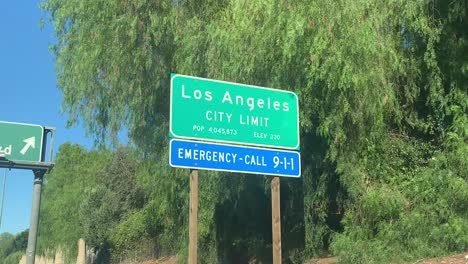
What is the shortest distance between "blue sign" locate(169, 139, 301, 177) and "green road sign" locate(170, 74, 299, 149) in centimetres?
11

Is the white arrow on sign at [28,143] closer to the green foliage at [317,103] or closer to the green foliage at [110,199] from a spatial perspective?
the green foliage at [317,103]

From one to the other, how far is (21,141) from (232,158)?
331 centimetres

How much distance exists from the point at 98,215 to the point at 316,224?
24065 millimetres

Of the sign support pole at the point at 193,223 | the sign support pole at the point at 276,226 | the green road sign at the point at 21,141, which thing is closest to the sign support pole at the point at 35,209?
the green road sign at the point at 21,141

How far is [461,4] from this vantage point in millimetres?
14195

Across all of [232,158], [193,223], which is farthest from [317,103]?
[193,223]

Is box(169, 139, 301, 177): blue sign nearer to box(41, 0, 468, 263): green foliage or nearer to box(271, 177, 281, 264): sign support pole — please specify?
box(271, 177, 281, 264): sign support pole

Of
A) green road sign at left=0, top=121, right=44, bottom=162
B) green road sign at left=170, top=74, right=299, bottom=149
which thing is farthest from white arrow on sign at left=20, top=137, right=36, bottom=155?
green road sign at left=170, top=74, right=299, bottom=149

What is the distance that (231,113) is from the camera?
846cm

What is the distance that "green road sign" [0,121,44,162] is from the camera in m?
8.80

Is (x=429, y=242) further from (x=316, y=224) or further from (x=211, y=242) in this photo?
(x=211, y=242)

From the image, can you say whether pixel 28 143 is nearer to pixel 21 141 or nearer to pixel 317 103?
pixel 21 141

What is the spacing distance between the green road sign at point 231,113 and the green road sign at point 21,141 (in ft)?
8.28

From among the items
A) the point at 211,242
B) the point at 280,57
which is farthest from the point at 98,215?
the point at 280,57
